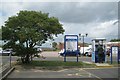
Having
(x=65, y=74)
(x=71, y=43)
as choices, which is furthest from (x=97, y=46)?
(x=65, y=74)

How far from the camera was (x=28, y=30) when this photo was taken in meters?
25.9

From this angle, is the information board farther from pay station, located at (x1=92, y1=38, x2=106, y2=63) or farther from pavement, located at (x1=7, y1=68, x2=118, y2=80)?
pavement, located at (x1=7, y1=68, x2=118, y2=80)

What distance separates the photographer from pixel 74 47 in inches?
1217

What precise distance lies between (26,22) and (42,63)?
4235 millimetres

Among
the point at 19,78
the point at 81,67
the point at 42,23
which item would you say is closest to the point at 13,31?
the point at 42,23

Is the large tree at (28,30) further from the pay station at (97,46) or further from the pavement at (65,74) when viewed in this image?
the pay station at (97,46)

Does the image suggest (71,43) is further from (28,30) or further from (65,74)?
(65,74)

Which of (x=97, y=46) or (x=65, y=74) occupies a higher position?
(x=97, y=46)

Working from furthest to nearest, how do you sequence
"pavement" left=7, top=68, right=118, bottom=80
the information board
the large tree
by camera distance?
the information board < the large tree < "pavement" left=7, top=68, right=118, bottom=80

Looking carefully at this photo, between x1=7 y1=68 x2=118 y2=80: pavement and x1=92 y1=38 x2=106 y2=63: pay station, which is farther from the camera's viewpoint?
x1=92 y1=38 x2=106 y2=63: pay station

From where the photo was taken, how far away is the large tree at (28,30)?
25925mm

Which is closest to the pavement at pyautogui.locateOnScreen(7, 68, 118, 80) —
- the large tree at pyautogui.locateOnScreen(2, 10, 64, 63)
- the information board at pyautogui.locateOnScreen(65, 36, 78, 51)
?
the large tree at pyautogui.locateOnScreen(2, 10, 64, 63)

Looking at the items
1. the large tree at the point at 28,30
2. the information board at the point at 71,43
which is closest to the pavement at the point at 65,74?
the large tree at the point at 28,30

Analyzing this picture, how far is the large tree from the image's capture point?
25.9 m
